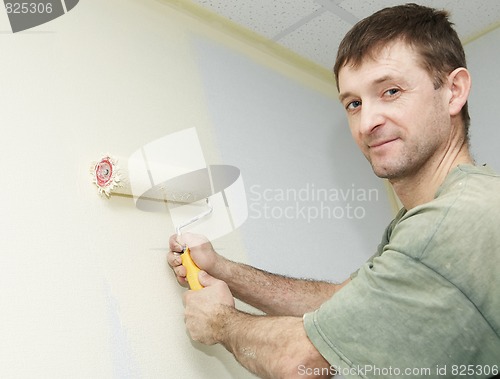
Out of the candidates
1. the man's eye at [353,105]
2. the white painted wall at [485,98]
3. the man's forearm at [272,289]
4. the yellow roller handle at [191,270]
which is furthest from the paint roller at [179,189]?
the white painted wall at [485,98]

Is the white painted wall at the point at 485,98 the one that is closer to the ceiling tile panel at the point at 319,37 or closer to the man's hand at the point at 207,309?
the ceiling tile panel at the point at 319,37

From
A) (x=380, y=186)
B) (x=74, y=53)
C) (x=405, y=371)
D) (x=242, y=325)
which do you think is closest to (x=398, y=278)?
(x=405, y=371)

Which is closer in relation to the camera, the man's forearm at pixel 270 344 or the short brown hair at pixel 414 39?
the man's forearm at pixel 270 344

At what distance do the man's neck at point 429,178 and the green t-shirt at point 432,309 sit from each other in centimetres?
28

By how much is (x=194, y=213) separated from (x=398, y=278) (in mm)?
588

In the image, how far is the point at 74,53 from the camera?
1.23 meters

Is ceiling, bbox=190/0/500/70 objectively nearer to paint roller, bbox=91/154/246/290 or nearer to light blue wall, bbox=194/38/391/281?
light blue wall, bbox=194/38/391/281

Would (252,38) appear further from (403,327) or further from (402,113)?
(403,327)

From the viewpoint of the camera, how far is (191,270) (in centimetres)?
116

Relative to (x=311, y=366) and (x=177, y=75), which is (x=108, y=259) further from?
(x=177, y=75)

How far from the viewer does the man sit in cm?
85

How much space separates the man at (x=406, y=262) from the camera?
2.80ft

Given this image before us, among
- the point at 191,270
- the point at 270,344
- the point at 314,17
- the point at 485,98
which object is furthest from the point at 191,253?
the point at 485,98

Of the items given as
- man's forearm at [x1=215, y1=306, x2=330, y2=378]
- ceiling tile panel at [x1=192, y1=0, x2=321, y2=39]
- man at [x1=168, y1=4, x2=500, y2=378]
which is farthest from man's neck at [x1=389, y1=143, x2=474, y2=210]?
ceiling tile panel at [x1=192, y1=0, x2=321, y2=39]
